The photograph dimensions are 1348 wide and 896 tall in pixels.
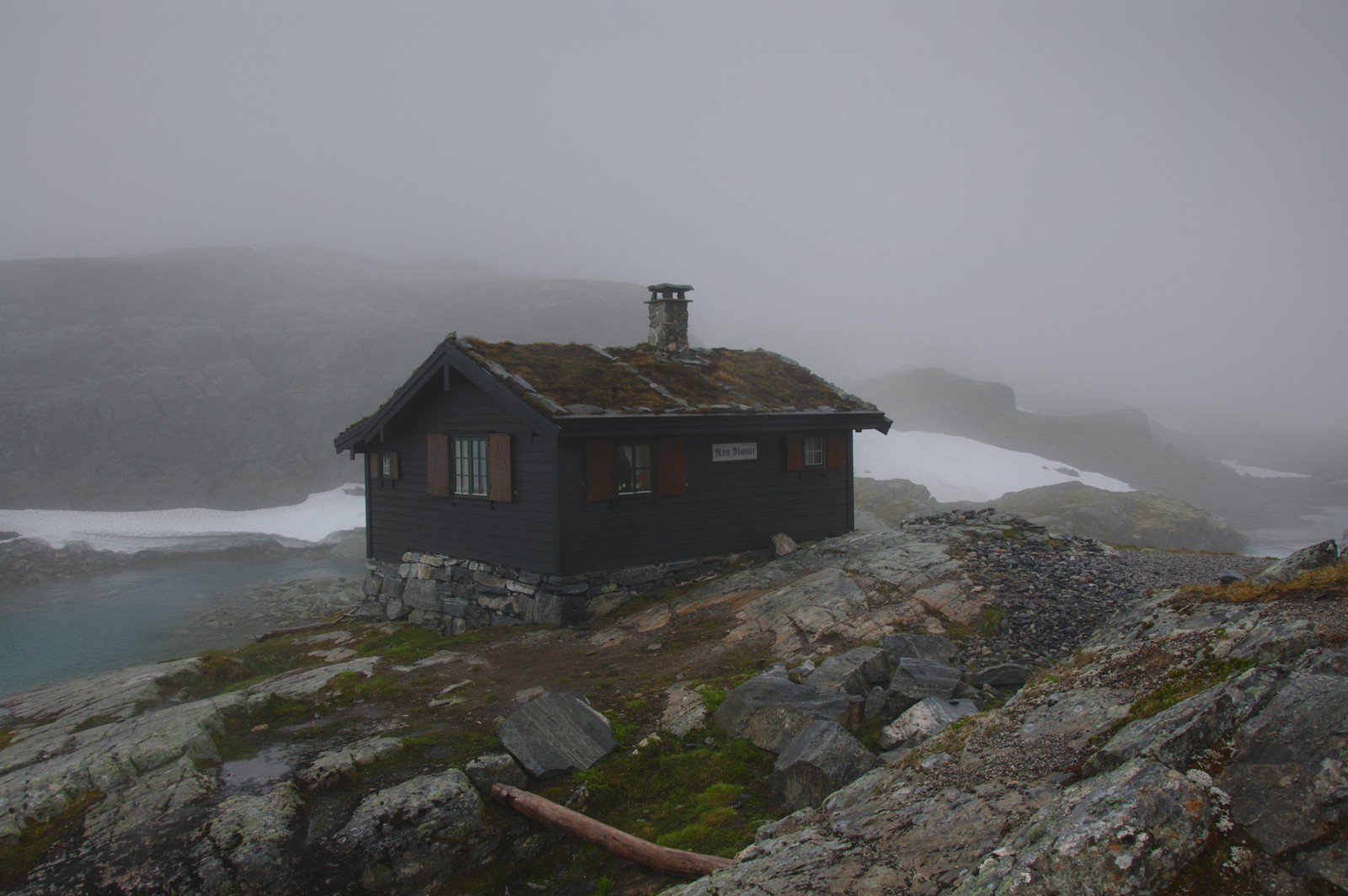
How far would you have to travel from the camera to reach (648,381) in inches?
706

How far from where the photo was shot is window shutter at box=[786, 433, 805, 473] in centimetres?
1922

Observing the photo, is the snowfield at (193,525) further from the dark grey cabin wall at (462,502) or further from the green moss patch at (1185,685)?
the green moss patch at (1185,685)

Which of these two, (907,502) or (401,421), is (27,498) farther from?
(907,502)

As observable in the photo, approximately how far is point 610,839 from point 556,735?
80.0 inches

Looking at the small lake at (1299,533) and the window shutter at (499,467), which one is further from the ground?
the window shutter at (499,467)

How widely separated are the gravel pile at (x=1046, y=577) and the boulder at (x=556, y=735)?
541 centimetres

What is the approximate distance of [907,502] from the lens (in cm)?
4812

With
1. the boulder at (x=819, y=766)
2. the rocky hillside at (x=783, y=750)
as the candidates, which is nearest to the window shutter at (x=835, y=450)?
the rocky hillside at (x=783, y=750)

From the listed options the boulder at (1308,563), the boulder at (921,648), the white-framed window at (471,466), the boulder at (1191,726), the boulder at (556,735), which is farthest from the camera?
the white-framed window at (471,466)

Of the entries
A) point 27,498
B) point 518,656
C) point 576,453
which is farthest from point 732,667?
point 27,498

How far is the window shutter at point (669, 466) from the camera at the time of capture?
1653 cm

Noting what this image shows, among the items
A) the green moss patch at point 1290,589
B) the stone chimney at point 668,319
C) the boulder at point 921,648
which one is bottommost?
the boulder at point 921,648

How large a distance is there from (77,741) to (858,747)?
30.4 feet

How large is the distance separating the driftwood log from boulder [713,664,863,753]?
2007 mm
